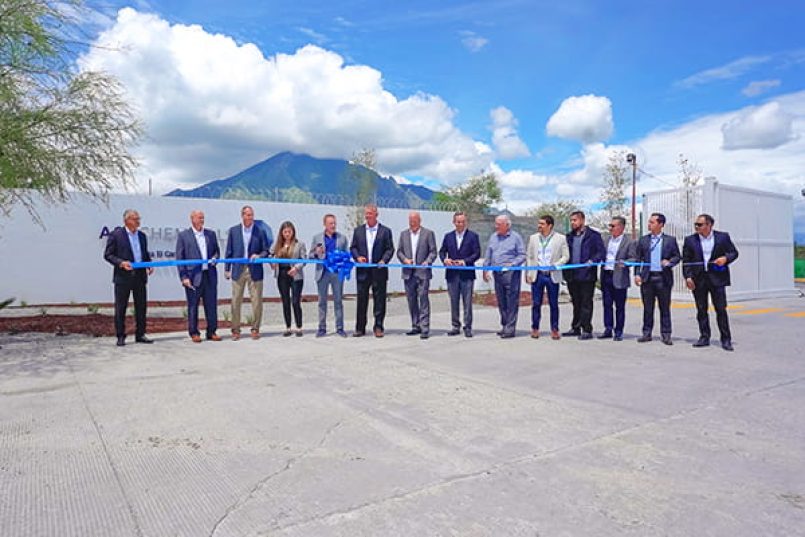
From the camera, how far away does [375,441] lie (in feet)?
14.1

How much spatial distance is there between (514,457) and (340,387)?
2416mm

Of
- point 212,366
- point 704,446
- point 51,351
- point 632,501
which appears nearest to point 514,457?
point 632,501

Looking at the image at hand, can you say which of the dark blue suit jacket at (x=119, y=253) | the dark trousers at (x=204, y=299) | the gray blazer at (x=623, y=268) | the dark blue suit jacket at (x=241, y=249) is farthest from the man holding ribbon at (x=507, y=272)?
the dark blue suit jacket at (x=119, y=253)

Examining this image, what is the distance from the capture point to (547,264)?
9.04 meters

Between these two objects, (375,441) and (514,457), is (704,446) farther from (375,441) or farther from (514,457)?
(375,441)

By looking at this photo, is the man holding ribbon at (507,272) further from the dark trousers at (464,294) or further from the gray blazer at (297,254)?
the gray blazer at (297,254)

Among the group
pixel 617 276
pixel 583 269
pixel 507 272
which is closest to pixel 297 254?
pixel 507 272

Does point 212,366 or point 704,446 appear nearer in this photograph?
point 704,446

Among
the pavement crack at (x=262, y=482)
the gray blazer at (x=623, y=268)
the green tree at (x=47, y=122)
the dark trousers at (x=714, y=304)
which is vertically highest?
the green tree at (x=47, y=122)

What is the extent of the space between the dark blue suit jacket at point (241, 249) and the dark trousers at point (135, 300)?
4.05 ft

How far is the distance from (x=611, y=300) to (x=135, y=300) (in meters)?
7.22

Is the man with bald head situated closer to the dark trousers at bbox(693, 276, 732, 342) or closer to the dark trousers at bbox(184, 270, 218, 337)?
the dark trousers at bbox(184, 270, 218, 337)

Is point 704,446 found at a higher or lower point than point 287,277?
lower

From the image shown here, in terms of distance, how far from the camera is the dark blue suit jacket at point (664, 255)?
8.41m
